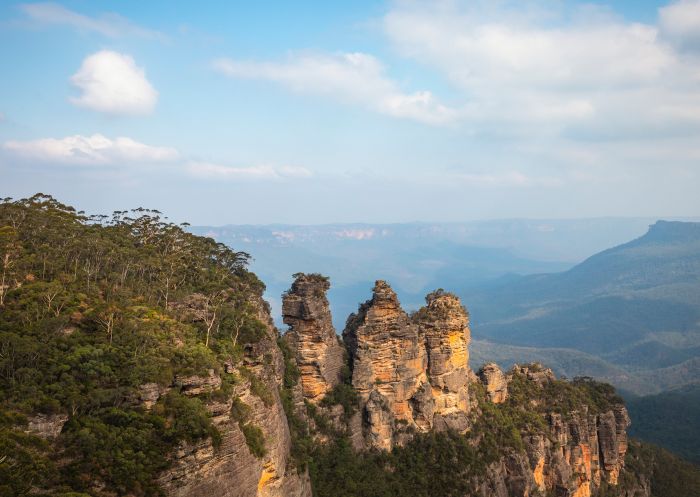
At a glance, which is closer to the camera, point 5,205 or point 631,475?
point 5,205

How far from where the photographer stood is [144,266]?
1629 inches

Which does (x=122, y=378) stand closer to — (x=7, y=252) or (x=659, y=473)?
(x=7, y=252)

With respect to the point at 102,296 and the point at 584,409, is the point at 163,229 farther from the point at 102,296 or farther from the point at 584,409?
the point at 584,409

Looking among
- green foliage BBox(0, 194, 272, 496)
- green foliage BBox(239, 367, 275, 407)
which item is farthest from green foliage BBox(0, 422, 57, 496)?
green foliage BBox(239, 367, 275, 407)

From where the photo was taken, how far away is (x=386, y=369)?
49750 millimetres

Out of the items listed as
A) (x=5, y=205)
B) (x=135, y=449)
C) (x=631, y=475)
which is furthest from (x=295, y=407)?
(x=631, y=475)

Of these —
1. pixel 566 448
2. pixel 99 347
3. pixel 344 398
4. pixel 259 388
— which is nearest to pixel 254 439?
pixel 259 388

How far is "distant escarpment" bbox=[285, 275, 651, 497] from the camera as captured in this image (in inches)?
1801

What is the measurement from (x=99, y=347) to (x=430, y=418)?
110 feet

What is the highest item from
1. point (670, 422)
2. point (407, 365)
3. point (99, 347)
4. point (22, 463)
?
point (99, 347)

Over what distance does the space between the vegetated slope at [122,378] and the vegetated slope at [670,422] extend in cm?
10060

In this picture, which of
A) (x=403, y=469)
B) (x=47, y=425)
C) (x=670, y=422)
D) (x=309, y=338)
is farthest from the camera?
(x=670, y=422)

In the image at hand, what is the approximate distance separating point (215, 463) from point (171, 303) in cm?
1312

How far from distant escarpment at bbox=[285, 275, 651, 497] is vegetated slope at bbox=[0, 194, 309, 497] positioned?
8.00 m
